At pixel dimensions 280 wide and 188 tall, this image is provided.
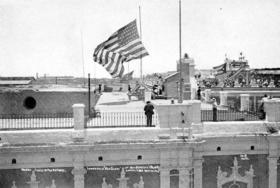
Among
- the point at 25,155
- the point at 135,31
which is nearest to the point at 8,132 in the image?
the point at 25,155

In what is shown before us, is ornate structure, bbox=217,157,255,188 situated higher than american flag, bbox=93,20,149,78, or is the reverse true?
american flag, bbox=93,20,149,78

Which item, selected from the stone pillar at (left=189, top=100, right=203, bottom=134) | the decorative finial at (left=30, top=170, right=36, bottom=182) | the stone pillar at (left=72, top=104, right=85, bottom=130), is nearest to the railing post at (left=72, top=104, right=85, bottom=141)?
the stone pillar at (left=72, top=104, right=85, bottom=130)

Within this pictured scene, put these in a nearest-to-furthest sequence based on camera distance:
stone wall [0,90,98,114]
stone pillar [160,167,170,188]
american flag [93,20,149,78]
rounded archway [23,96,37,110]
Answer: stone pillar [160,167,170,188], stone wall [0,90,98,114], rounded archway [23,96,37,110], american flag [93,20,149,78]

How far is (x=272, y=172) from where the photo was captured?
15.2 meters

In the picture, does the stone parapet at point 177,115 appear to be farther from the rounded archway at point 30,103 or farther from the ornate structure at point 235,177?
the rounded archway at point 30,103

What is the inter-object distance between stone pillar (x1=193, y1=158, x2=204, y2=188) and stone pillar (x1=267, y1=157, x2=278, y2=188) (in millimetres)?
3011

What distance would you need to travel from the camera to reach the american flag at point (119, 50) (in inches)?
711

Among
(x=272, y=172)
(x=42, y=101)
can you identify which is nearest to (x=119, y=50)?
(x=42, y=101)

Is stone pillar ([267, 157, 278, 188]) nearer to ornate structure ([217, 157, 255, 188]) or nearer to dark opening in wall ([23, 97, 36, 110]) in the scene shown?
ornate structure ([217, 157, 255, 188])

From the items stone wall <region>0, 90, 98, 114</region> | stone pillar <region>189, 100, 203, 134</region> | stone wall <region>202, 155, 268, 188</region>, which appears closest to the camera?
stone pillar <region>189, 100, 203, 134</region>

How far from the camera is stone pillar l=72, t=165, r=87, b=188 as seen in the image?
13.9 metres

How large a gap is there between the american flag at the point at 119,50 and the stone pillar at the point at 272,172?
844 centimetres

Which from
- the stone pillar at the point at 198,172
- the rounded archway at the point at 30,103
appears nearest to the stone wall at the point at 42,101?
the rounded archway at the point at 30,103

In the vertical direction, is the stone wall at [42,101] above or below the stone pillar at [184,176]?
above
